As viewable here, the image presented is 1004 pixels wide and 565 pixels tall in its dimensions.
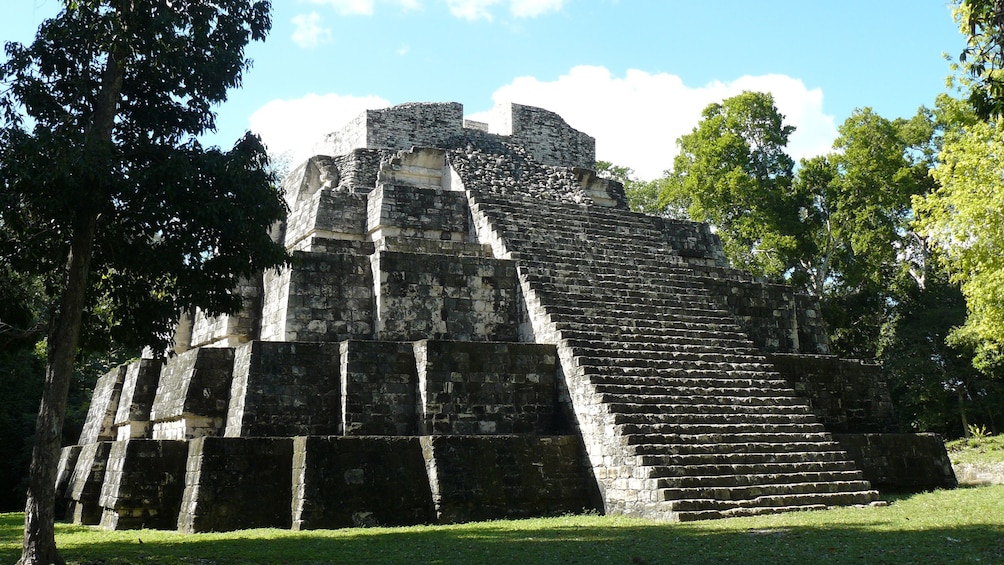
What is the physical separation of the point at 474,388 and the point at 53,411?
521 centimetres

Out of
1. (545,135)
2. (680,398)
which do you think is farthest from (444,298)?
(545,135)

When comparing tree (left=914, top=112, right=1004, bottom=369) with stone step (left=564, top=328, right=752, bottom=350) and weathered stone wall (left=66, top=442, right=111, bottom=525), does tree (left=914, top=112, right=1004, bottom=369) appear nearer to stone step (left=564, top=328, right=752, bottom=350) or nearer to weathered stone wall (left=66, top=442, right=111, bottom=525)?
stone step (left=564, top=328, right=752, bottom=350)

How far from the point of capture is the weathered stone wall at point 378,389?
1066 centimetres

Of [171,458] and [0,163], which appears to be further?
[171,458]

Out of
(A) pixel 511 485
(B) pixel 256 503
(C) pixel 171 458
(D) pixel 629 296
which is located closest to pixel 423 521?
(A) pixel 511 485

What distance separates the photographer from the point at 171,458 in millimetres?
9773

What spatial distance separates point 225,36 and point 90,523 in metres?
6.22

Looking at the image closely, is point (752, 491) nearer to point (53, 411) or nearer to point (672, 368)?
point (672, 368)

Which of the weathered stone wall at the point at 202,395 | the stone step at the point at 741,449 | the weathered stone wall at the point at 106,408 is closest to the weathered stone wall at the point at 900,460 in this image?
the stone step at the point at 741,449

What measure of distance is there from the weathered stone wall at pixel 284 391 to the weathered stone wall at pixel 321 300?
2.14ft

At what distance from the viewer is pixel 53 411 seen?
6988mm

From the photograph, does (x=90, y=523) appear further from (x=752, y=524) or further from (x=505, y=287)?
(x=752, y=524)

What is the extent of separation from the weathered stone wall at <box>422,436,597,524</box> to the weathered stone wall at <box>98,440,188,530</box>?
288 cm

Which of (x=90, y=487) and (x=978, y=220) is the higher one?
(x=978, y=220)
